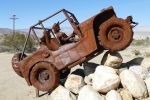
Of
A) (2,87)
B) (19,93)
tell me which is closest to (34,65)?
(19,93)

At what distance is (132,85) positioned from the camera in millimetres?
8648

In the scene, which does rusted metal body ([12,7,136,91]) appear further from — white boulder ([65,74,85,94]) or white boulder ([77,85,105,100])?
white boulder ([77,85,105,100])

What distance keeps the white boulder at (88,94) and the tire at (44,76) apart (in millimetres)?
1115

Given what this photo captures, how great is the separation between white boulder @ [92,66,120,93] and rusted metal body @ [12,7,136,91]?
67cm

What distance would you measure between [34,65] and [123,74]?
9.30ft

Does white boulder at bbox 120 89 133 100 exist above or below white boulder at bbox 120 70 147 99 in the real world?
below

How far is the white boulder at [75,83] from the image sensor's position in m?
9.52

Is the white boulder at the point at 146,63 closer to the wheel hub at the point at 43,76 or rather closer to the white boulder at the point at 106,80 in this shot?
the white boulder at the point at 106,80

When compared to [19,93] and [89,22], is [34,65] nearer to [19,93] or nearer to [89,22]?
[19,93]

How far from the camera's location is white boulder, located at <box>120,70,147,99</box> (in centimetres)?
858

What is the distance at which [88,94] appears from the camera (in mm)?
8789

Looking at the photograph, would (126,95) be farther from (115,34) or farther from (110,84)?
(115,34)

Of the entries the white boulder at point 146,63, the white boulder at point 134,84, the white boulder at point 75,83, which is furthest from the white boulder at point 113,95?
the white boulder at point 146,63

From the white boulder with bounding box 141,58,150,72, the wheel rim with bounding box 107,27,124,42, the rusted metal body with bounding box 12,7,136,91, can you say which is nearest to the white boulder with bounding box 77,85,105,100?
the rusted metal body with bounding box 12,7,136,91
